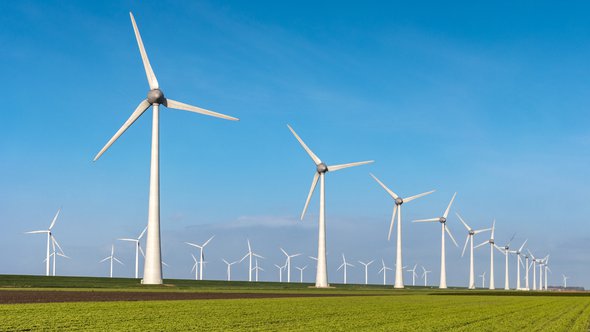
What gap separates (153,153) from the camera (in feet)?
276

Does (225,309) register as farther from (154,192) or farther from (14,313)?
(154,192)

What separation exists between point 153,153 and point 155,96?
25.2 feet

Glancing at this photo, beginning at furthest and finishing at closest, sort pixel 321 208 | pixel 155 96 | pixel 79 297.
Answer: pixel 321 208 → pixel 155 96 → pixel 79 297

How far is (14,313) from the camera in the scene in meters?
36.8

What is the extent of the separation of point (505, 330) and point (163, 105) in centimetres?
6356

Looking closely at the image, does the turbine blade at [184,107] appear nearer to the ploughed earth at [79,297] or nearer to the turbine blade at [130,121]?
the turbine blade at [130,121]

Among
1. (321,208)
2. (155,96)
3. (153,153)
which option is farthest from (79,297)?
A: (321,208)

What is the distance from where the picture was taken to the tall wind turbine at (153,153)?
82.2 meters

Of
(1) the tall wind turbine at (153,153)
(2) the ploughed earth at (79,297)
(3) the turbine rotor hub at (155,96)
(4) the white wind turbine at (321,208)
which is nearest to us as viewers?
(2) the ploughed earth at (79,297)

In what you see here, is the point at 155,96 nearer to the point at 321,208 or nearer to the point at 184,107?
the point at 184,107

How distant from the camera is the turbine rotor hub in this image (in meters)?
87.8

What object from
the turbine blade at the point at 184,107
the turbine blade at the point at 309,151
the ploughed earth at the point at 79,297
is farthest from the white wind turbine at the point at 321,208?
the ploughed earth at the point at 79,297

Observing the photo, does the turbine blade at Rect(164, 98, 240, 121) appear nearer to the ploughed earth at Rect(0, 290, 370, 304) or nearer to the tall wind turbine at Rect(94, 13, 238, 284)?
the tall wind turbine at Rect(94, 13, 238, 284)

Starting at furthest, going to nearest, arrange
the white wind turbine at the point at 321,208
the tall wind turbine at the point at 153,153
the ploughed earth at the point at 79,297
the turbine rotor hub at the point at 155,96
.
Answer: the white wind turbine at the point at 321,208, the turbine rotor hub at the point at 155,96, the tall wind turbine at the point at 153,153, the ploughed earth at the point at 79,297
